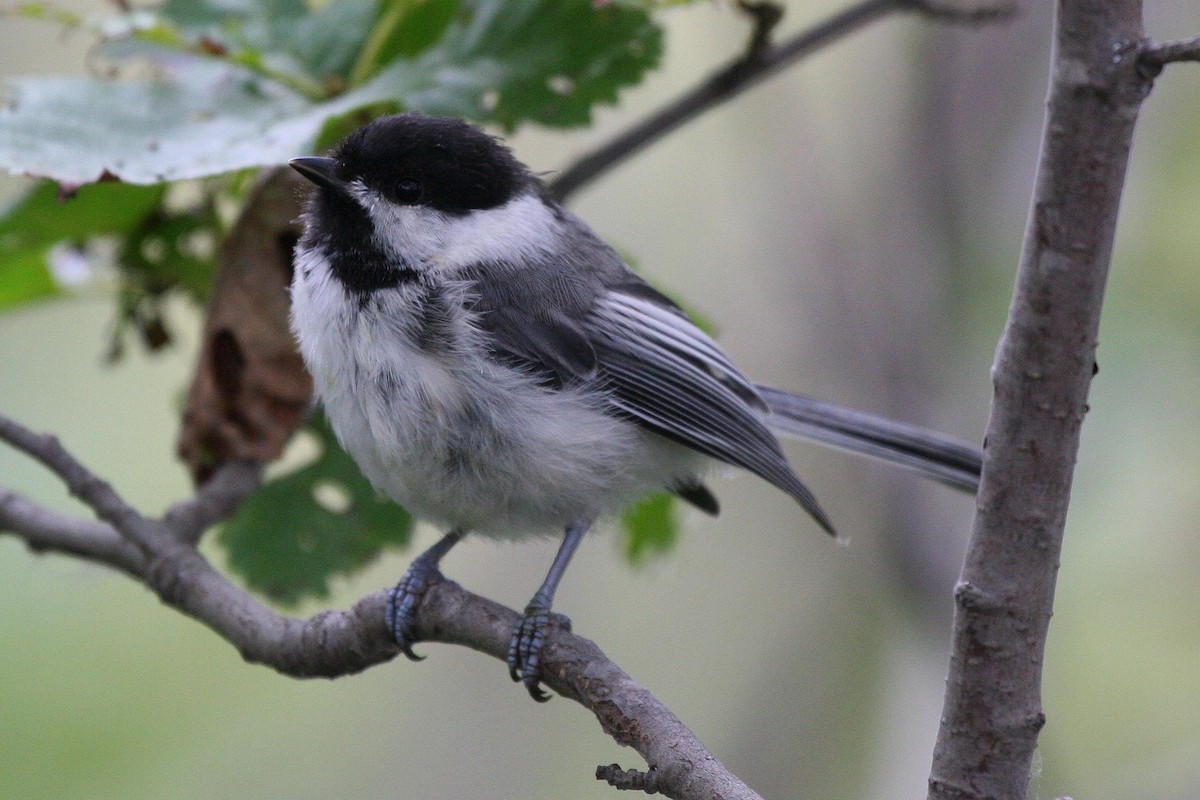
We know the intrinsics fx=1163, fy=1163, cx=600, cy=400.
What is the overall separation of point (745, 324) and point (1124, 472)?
1.39 meters

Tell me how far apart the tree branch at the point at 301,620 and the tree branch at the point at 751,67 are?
76 centimetres

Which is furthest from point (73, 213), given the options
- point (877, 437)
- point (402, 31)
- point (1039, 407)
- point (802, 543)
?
point (802, 543)

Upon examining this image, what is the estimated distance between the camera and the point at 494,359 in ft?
5.24

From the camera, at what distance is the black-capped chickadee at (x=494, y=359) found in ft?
5.12

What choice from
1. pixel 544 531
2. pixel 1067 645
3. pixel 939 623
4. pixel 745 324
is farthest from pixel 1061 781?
pixel 745 324

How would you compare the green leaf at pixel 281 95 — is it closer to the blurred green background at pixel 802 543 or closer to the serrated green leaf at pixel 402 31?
the serrated green leaf at pixel 402 31

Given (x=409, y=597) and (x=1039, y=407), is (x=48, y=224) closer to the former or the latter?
(x=409, y=597)

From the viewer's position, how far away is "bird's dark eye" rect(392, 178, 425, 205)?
5.43 feet

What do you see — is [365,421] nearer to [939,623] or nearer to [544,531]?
[544,531]

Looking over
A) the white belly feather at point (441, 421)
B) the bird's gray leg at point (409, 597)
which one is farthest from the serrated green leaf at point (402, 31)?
the bird's gray leg at point (409, 597)

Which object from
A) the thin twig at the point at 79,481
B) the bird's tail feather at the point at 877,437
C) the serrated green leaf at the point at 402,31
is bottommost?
the thin twig at the point at 79,481

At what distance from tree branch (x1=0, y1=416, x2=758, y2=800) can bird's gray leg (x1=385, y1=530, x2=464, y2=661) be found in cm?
1

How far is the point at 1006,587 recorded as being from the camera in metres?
0.94

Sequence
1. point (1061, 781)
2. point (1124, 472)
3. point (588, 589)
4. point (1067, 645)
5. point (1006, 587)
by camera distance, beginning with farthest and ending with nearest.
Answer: point (588, 589)
point (1067, 645)
point (1124, 472)
point (1061, 781)
point (1006, 587)
